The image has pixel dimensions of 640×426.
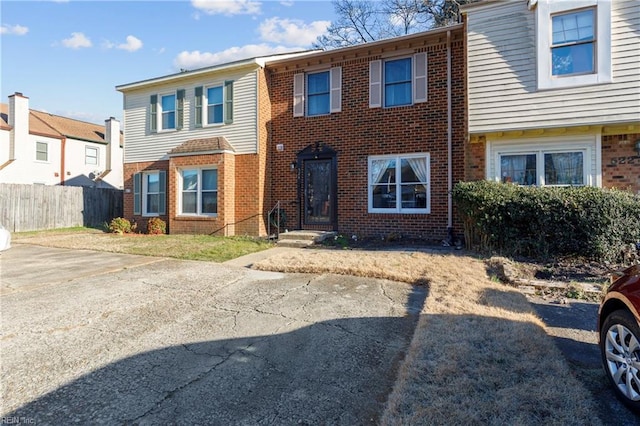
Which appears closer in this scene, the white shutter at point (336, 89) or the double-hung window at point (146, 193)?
the white shutter at point (336, 89)

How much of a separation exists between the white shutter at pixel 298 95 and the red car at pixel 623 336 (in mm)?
10453

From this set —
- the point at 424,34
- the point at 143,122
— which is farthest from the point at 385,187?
the point at 143,122

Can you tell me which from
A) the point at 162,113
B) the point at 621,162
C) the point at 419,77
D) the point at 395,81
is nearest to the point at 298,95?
the point at 395,81

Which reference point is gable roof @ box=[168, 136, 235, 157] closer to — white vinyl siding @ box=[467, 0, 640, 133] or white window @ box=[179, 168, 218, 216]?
white window @ box=[179, 168, 218, 216]

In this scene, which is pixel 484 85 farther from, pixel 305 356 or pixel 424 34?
pixel 305 356

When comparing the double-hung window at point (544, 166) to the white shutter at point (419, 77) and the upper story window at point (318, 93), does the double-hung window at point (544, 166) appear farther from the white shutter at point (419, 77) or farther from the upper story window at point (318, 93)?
the upper story window at point (318, 93)

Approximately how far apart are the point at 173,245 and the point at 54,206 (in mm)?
9447

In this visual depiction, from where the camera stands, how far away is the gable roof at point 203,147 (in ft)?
40.7

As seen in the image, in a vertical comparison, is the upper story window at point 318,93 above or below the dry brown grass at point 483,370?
above

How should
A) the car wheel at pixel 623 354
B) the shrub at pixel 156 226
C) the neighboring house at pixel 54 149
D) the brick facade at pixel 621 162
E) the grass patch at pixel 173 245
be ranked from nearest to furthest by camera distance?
the car wheel at pixel 623 354, the brick facade at pixel 621 162, the grass patch at pixel 173 245, the shrub at pixel 156 226, the neighboring house at pixel 54 149

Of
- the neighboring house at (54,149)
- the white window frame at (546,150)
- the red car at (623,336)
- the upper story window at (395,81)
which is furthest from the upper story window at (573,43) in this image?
the neighboring house at (54,149)

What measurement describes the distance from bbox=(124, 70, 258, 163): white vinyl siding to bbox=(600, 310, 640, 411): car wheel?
1091cm

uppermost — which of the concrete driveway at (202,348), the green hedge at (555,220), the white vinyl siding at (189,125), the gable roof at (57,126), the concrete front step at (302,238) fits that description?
the gable roof at (57,126)

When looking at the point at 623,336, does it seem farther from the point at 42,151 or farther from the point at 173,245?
the point at 42,151
